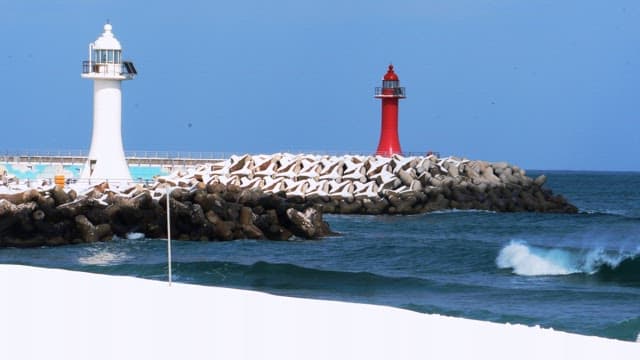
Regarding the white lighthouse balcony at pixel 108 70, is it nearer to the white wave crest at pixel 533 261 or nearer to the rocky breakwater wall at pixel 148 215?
the rocky breakwater wall at pixel 148 215

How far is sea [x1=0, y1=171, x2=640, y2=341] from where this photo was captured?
1388 centimetres

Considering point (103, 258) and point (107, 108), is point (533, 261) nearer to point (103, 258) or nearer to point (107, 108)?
point (103, 258)

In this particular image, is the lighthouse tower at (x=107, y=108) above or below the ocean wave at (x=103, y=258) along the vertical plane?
above

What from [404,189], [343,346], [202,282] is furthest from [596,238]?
[343,346]

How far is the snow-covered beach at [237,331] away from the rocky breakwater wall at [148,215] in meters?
13.1

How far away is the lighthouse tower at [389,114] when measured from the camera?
4109 centimetres

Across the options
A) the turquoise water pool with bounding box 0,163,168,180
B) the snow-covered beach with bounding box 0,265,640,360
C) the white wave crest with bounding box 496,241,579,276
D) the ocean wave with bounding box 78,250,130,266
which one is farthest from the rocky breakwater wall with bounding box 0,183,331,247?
the snow-covered beach with bounding box 0,265,640,360

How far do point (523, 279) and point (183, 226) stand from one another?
312 inches

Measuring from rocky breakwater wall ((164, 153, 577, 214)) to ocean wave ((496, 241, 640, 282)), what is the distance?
11499 mm

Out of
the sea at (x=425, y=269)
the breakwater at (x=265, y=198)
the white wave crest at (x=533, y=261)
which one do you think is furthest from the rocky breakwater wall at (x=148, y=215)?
the white wave crest at (x=533, y=261)

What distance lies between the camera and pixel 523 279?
18047mm

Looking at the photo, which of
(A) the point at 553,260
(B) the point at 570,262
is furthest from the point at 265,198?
(B) the point at 570,262

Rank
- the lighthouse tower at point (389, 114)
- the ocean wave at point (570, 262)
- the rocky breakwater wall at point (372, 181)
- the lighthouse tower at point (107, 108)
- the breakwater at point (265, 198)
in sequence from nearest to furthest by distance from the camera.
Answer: the ocean wave at point (570, 262) < the breakwater at point (265, 198) < the lighthouse tower at point (107, 108) < the rocky breakwater wall at point (372, 181) < the lighthouse tower at point (389, 114)

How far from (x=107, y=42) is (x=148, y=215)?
7.62m
